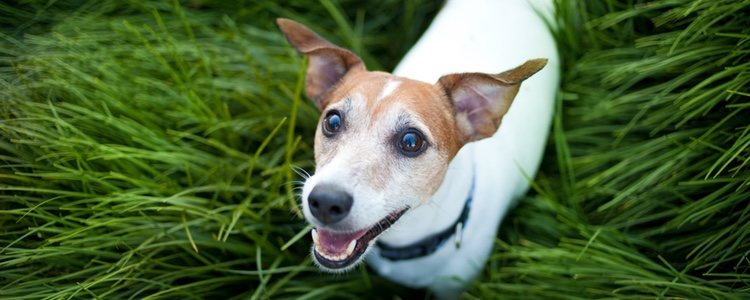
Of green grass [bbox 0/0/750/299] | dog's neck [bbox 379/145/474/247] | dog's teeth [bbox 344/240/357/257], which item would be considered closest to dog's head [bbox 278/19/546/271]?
dog's teeth [bbox 344/240/357/257]

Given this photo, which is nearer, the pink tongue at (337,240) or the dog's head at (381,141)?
the dog's head at (381,141)

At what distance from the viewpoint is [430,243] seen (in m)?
2.95

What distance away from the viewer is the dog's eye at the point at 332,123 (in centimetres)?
255

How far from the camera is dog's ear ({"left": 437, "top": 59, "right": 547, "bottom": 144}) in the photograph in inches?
101

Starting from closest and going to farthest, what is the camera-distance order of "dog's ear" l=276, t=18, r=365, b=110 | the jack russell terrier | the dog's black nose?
the dog's black nose → the jack russell terrier → "dog's ear" l=276, t=18, r=365, b=110

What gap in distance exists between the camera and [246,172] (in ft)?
11.4

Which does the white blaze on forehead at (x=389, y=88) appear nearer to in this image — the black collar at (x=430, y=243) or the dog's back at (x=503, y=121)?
the dog's back at (x=503, y=121)

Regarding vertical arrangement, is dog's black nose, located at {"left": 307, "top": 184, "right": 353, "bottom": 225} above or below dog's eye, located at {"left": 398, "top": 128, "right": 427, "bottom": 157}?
below

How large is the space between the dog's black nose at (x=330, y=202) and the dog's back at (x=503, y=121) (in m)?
0.59

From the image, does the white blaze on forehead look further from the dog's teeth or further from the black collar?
the black collar

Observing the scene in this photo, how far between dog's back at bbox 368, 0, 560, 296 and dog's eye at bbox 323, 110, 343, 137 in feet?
1.89

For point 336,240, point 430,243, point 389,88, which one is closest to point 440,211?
point 430,243

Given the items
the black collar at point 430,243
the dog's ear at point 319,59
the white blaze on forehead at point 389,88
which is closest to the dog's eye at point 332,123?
the white blaze on forehead at point 389,88

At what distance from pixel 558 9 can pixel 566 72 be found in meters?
0.42
